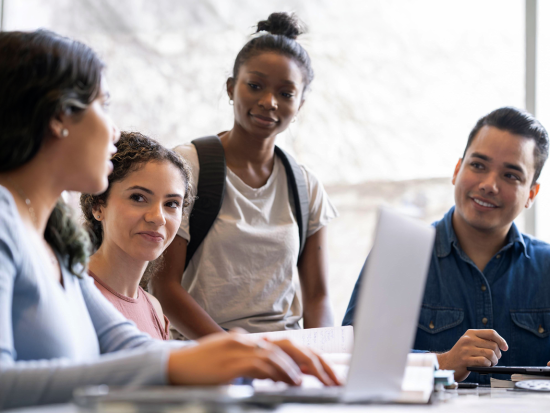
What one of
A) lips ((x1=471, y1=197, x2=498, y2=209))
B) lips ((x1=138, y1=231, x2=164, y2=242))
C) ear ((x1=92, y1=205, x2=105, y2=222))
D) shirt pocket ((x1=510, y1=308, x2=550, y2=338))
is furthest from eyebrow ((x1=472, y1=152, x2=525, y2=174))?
ear ((x1=92, y1=205, x2=105, y2=222))

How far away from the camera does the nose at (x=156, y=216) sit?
1.52m

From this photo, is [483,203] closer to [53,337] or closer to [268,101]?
[268,101]

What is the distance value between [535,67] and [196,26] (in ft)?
5.50

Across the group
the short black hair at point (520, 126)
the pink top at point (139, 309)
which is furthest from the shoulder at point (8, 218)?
the short black hair at point (520, 126)

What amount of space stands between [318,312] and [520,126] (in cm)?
90

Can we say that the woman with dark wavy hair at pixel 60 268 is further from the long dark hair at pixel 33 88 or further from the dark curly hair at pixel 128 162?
the dark curly hair at pixel 128 162

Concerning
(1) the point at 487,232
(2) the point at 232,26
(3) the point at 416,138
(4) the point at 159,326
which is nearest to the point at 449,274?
(1) the point at 487,232

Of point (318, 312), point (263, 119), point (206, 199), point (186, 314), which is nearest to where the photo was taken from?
point (186, 314)

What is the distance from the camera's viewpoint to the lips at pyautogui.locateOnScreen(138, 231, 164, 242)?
152cm

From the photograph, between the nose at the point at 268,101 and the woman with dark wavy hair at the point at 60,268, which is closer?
the woman with dark wavy hair at the point at 60,268

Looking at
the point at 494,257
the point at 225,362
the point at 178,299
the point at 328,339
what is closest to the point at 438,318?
the point at 494,257

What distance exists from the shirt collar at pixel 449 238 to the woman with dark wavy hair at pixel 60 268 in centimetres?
120

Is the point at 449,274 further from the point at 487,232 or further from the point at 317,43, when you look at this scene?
the point at 317,43

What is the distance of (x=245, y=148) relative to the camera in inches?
76.6
